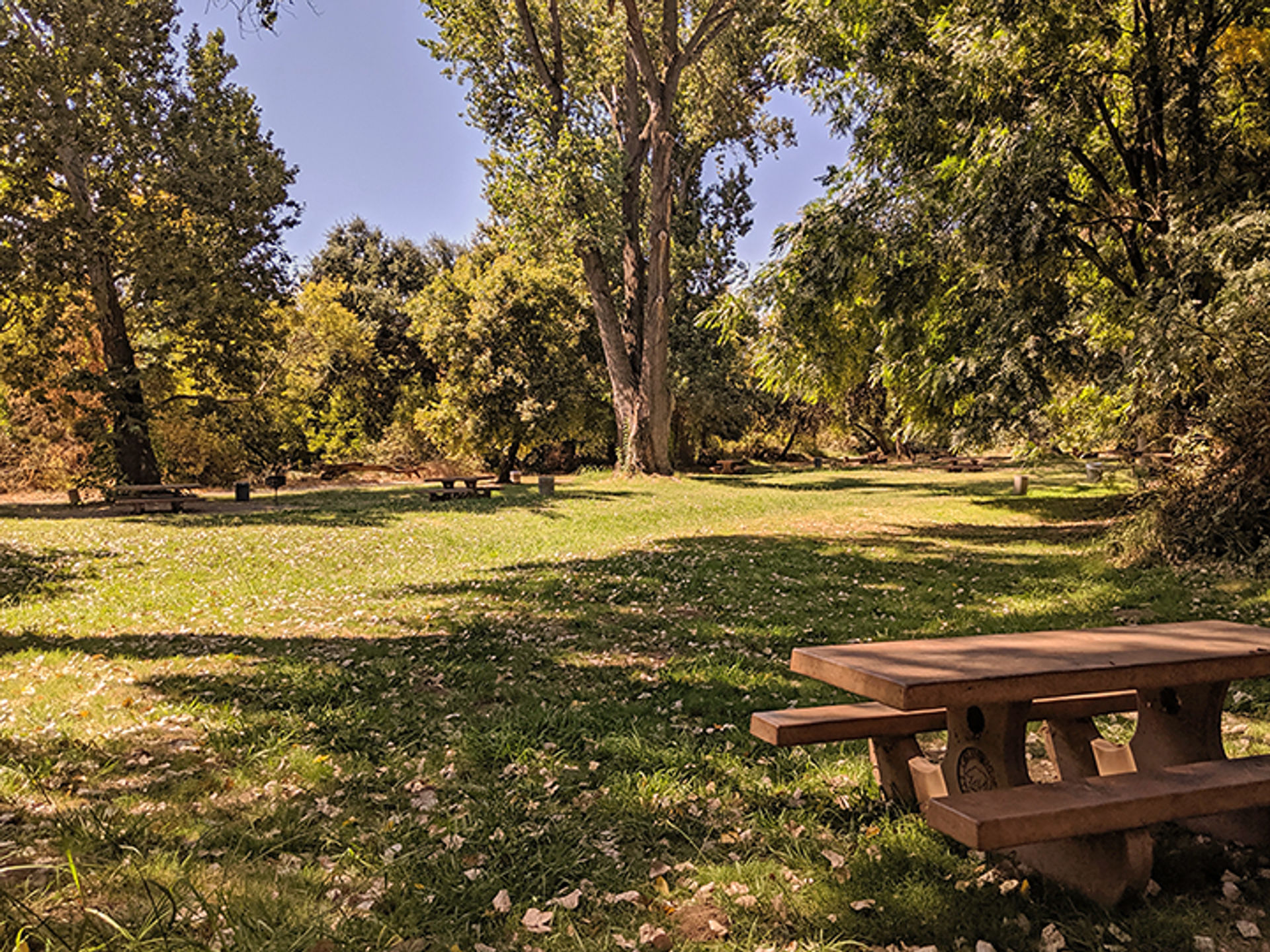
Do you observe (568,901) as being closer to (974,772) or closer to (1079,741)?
(974,772)

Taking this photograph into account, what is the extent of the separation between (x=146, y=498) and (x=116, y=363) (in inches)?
196

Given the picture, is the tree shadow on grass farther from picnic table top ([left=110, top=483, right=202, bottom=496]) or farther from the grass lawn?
picnic table top ([left=110, top=483, right=202, bottom=496])

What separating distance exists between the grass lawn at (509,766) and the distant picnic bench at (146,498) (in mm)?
8079

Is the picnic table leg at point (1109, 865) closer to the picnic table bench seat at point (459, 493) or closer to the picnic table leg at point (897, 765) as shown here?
the picnic table leg at point (897, 765)

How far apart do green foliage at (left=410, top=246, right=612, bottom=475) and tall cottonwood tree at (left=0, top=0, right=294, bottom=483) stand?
9400mm

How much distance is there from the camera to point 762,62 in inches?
1183

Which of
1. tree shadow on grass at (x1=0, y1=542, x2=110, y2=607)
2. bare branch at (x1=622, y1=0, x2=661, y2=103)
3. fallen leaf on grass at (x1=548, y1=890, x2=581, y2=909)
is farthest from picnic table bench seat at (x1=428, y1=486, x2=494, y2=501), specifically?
fallen leaf on grass at (x1=548, y1=890, x2=581, y2=909)

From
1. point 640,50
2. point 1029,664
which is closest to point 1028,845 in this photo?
point 1029,664

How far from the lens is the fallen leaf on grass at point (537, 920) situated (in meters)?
2.93

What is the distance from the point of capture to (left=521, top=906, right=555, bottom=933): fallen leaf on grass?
293 centimetres

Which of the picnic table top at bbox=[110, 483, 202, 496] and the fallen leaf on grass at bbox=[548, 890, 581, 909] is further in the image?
the picnic table top at bbox=[110, 483, 202, 496]

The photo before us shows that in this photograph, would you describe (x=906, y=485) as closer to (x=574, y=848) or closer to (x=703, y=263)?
(x=703, y=263)

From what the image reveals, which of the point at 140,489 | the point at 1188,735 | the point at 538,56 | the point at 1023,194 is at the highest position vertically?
the point at 538,56

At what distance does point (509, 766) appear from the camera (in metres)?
4.57
